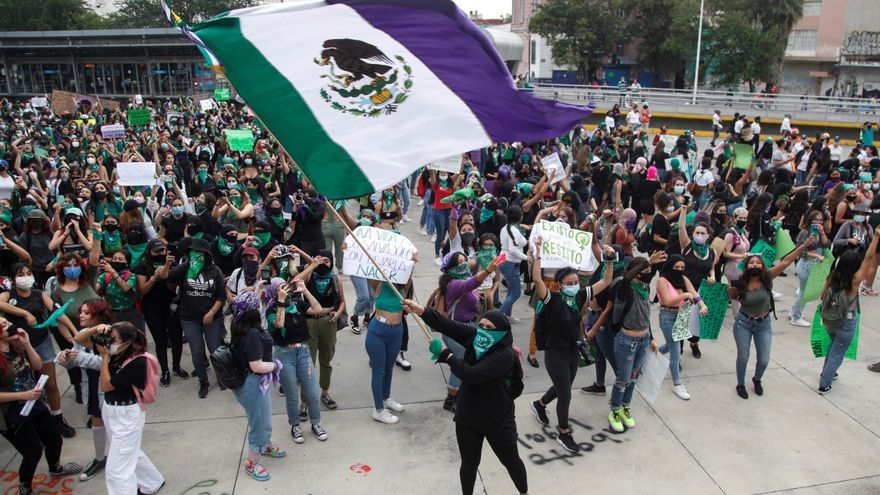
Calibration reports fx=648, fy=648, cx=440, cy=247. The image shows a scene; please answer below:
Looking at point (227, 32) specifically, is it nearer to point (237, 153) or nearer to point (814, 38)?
point (237, 153)

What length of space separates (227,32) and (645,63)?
49.8 meters

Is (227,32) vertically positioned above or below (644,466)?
above

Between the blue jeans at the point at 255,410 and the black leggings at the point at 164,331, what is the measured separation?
6.76 ft

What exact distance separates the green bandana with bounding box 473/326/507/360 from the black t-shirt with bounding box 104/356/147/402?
2393 mm

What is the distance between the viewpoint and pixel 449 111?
5059 mm

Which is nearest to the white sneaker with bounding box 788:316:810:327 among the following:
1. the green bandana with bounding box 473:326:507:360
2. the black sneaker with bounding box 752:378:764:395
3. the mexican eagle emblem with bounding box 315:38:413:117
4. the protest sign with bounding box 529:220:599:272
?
the black sneaker with bounding box 752:378:764:395

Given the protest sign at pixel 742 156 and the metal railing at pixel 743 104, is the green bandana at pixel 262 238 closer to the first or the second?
the protest sign at pixel 742 156

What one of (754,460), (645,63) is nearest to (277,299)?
Result: (754,460)

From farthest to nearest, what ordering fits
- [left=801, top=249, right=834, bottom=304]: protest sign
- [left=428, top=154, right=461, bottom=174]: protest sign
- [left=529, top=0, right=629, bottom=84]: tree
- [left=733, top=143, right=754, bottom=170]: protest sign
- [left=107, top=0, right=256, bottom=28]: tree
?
[left=107, top=0, right=256, bottom=28]: tree, [left=529, top=0, right=629, bottom=84]: tree, [left=733, top=143, right=754, bottom=170]: protest sign, [left=428, top=154, right=461, bottom=174]: protest sign, [left=801, top=249, right=834, bottom=304]: protest sign

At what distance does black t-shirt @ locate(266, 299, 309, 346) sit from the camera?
5598mm

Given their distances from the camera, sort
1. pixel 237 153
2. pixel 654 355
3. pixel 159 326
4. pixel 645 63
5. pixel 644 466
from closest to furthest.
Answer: pixel 644 466
pixel 654 355
pixel 159 326
pixel 237 153
pixel 645 63

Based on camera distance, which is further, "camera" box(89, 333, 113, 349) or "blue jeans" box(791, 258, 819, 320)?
"blue jeans" box(791, 258, 819, 320)

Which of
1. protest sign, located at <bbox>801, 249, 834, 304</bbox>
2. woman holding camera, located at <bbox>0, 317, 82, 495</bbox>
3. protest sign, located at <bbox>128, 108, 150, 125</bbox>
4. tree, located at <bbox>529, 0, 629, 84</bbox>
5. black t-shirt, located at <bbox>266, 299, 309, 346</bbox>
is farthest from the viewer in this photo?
tree, located at <bbox>529, 0, 629, 84</bbox>

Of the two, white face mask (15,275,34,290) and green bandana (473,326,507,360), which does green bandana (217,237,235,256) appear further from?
green bandana (473,326,507,360)
